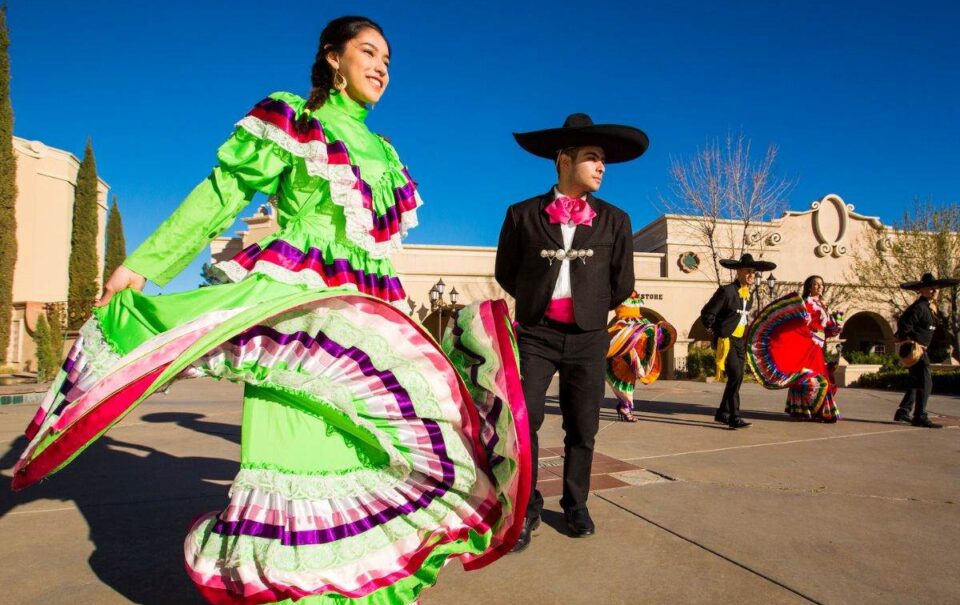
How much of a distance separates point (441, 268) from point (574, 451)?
2142cm

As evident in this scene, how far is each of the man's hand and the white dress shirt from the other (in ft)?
6.09

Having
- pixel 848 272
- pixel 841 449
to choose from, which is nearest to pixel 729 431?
pixel 841 449

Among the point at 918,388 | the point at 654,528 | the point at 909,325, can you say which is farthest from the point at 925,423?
the point at 654,528

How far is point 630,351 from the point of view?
7.30 metres

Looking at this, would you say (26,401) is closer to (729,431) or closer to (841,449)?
(729,431)

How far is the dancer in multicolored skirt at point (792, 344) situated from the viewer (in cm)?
677

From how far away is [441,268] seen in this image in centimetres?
2409

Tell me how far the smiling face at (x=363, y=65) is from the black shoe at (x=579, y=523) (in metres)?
2.04

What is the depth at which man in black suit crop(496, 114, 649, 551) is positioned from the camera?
2877 millimetres

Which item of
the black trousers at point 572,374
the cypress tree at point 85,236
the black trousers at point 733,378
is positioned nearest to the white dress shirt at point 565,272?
the black trousers at point 572,374

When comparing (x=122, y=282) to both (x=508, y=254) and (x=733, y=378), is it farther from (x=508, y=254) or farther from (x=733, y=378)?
(x=733, y=378)

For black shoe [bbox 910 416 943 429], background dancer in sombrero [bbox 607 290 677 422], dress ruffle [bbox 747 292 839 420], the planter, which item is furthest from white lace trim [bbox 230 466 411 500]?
the planter

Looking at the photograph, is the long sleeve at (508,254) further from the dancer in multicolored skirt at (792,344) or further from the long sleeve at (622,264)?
the dancer in multicolored skirt at (792,344)

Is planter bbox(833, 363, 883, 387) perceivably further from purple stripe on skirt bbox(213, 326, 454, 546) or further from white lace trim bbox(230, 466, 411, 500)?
white lace trim bbox(230, 466, 411, 500)
